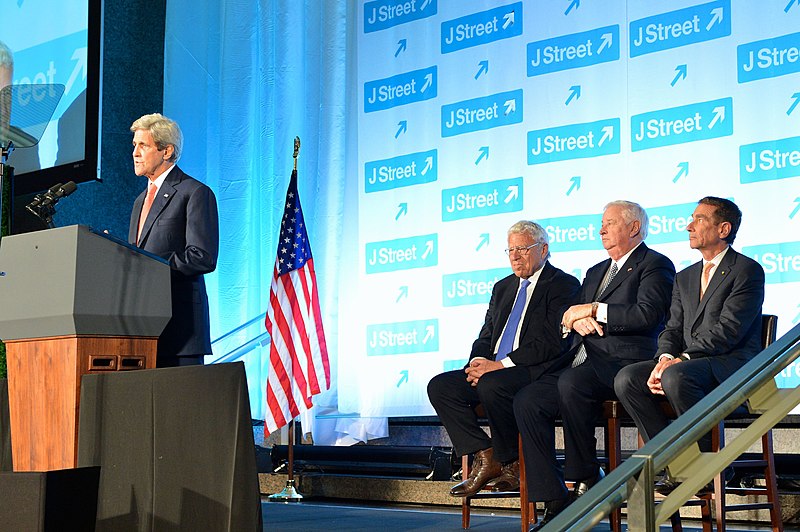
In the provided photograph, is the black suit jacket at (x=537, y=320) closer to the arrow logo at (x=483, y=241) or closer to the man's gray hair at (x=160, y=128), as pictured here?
the arrow logo at (x=483, y=241)

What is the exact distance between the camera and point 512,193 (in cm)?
548

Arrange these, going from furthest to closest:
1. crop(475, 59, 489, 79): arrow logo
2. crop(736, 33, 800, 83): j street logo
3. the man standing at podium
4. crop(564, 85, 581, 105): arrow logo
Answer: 1. crop(475, 59, 489, 79): arrow logo
2. crop(564, 85, 581, 105): arrow logo
3. crop(736, 33, 800, 83): j street logo
4. the man standing at podium

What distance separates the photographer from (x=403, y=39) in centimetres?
618

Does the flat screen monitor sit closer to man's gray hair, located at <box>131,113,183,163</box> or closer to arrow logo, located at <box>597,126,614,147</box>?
man's gray hair, located at <box>131,113,183,163</box>

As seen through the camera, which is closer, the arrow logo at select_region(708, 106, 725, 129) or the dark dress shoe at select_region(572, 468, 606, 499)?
the dark dress shoe at select_region(572, 468, 606, 499)

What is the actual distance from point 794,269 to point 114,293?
3.08 metres

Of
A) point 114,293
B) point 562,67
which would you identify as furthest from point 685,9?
point 114,293

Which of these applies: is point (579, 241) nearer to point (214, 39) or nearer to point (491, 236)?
point (491, 236)

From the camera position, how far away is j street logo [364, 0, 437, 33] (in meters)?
6.09

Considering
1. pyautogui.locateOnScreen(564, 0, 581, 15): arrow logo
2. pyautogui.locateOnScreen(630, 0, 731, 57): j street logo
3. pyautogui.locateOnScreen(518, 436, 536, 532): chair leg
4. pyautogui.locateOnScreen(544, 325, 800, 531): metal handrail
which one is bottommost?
pyautogui.locateOnScreen(518, 436, 536, 532): chair leg

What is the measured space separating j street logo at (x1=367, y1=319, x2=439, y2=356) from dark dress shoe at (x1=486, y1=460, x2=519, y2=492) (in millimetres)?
1684

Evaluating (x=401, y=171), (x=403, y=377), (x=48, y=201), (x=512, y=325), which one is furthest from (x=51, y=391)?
(x=401, y=171)

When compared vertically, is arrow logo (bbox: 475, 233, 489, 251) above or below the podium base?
above

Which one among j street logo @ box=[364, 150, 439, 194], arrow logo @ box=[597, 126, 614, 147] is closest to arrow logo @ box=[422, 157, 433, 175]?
j street logo @ box=[364, 150, 439, 194]
